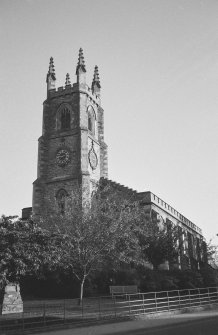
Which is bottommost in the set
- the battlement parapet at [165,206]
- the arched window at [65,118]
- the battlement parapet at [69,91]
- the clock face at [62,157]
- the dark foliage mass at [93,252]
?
the dark foliage mass at [93,252]

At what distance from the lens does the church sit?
45.4 metres

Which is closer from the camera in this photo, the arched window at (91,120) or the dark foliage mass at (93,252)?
the dark foliage mass at (93,252)

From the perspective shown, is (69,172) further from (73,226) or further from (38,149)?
(73,226)

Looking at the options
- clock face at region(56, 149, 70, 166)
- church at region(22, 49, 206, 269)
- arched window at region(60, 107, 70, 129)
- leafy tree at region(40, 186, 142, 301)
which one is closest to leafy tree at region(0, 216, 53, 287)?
leafy tree at region(40, 186, 142, 301)

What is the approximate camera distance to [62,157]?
4716 centimetres

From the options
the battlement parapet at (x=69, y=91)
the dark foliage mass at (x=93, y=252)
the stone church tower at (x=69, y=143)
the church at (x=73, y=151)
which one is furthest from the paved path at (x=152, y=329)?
the battlement parapet at (x=69, y=91)

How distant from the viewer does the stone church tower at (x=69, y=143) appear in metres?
45.4

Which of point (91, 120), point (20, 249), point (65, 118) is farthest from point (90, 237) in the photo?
point (91, 120)

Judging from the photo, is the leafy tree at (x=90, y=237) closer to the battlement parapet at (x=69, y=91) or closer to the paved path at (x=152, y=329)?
the paved path at (x=152, y=329)

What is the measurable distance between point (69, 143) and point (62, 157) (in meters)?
2.09

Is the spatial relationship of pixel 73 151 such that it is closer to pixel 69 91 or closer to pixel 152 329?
pixel 69 91

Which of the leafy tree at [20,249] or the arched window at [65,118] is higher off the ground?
the arched window at [65,118]

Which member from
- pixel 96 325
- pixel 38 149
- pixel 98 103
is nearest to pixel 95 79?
pixel 98 103

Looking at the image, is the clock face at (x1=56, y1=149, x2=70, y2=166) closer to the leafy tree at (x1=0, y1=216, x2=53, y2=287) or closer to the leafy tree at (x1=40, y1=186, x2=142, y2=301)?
the leafy tree at (x1=40, y1=186, x2=142, y2=301)
